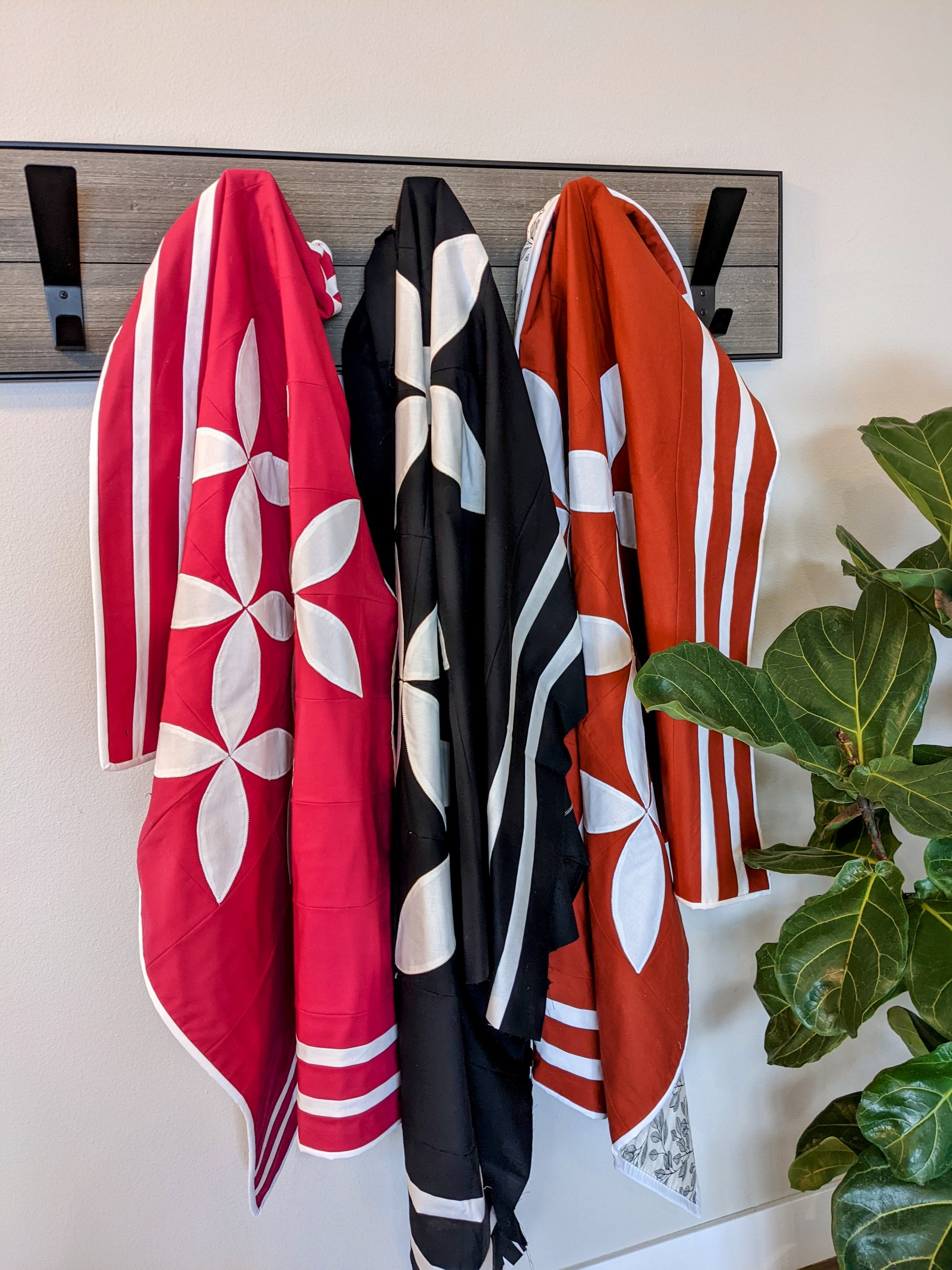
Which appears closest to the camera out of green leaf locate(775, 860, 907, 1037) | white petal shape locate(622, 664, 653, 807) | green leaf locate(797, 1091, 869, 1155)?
green leaf locate(775, 860, 907, 1037)

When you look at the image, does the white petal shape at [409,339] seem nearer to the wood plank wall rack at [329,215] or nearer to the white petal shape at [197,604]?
the wood plank wall rack at [329,215]

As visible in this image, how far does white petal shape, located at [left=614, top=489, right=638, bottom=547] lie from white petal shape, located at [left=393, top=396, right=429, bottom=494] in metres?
0.21

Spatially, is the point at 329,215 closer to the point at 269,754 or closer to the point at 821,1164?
the point at 269,754

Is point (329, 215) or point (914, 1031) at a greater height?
point (329, 215)

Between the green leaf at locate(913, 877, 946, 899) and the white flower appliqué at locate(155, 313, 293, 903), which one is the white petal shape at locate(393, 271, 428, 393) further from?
the green leaf at locate(913, 877, 946, 899)

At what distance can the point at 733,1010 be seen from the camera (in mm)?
972

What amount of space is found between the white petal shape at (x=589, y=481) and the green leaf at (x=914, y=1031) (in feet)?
1.93

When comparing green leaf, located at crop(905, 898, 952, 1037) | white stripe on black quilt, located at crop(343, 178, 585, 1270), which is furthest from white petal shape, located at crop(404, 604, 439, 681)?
green leaf, located at crop(905, 898, 952, 1037)

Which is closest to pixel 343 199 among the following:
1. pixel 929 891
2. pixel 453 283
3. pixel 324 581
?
pixel 453 283

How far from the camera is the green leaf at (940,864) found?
26.1 inches

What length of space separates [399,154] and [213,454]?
375mm

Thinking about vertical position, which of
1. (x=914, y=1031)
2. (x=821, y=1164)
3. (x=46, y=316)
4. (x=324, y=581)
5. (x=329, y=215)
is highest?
(x=329, y=215)

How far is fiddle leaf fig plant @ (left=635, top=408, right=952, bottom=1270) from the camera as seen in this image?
1.99 ft

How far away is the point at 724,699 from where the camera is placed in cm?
64
